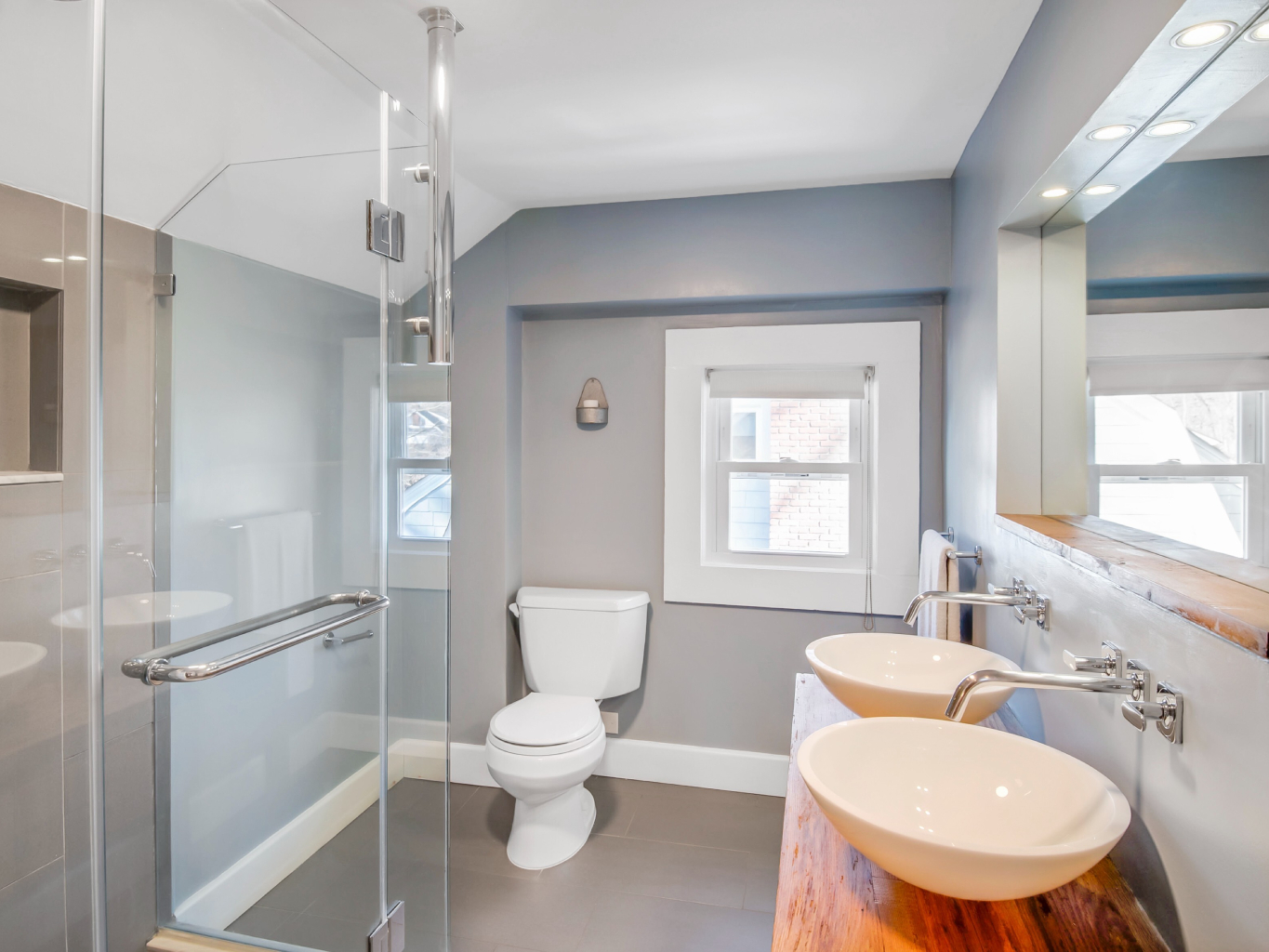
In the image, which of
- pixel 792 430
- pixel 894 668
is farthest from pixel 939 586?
pixel 792 430

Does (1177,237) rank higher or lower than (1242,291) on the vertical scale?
higher

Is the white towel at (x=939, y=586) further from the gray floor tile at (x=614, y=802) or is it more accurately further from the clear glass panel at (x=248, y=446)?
the clear glass panel at (x=248, y=446)

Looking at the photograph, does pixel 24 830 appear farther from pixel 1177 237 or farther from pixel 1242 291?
pixel 1177 237

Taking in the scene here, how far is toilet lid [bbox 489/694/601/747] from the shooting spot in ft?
7.47

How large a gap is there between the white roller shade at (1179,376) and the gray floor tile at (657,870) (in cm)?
172

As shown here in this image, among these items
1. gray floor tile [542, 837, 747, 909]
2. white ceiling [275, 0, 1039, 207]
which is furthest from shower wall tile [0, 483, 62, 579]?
gray floor tile [542, 837, 747, 909]

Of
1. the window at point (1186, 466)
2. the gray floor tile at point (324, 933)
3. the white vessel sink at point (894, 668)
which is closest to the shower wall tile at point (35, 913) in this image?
the gray floor tile at point (324, 933)

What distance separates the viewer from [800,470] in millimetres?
2807

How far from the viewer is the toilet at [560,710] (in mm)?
2264

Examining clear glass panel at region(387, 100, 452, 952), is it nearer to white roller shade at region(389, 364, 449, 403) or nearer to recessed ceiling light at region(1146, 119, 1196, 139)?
white roller shade at region(389, 364, 449, 403)

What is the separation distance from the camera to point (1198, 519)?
106 cm

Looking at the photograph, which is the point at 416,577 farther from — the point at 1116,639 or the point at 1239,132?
the point at 1239,132

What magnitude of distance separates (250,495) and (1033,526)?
5.01ft

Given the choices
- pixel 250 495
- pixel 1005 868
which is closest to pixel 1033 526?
pixel 1005 868
